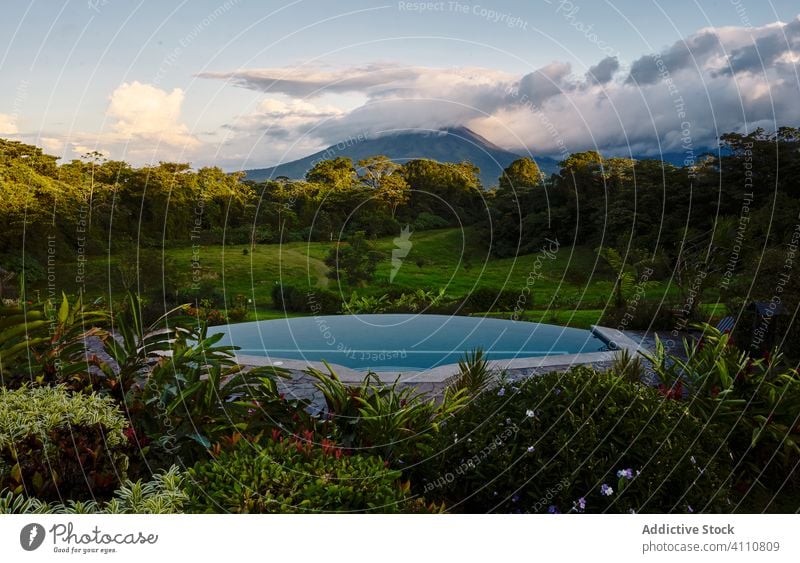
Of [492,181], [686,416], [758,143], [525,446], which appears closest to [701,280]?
[758,143]

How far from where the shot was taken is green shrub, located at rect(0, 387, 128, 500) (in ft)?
12.1

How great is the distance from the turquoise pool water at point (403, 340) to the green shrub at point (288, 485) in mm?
6980

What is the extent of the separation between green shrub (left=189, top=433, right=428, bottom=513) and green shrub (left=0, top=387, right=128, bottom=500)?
692 millimetres

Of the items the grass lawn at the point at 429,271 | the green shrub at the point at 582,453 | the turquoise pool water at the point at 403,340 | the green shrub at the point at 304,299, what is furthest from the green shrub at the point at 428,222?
the green shrub at the point at 582,453

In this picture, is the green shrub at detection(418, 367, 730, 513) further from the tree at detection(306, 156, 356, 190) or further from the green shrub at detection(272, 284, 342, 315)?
the green shrub at detection(272, 284, 342, 315)

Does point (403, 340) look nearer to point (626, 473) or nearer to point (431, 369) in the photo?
point (431, 369)

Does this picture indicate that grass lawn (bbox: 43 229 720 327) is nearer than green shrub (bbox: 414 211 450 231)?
No

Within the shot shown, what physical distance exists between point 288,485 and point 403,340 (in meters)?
9.12

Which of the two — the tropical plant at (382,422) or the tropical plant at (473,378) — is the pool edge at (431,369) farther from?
the tropical plant at (382,422)

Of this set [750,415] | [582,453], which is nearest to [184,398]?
[582,453]

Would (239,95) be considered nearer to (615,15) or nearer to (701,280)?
(615,15)

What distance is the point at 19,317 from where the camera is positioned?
5129 mm

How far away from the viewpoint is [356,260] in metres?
15.8

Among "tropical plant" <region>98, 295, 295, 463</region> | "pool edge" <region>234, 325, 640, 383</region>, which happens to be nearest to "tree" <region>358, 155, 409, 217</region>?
"pool edge" <region>234, 325, 640, 383</region>
